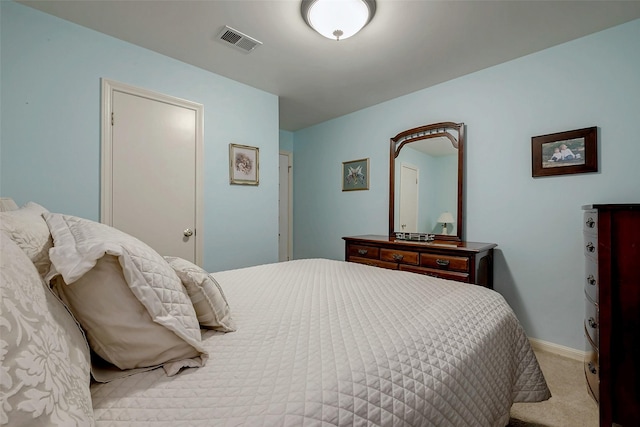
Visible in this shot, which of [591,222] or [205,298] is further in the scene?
[591,222]

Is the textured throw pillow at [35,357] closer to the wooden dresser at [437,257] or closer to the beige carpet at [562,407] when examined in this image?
the beige carpet at [562,407]

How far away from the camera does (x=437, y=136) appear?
297 cm

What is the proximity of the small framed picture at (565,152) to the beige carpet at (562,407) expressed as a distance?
5.01 feet

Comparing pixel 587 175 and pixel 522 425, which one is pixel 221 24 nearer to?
pixel 587 175

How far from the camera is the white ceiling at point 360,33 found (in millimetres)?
1893

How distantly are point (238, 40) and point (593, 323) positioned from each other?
9.92 feet

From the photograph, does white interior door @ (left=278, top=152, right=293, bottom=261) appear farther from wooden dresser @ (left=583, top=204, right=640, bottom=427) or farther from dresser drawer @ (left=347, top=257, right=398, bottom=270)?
wooden dresser @ (left=583, top=204, right=640, bottom=427)

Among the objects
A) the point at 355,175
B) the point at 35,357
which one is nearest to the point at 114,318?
the point at 35,357

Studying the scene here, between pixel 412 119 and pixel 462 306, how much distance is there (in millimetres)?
2528

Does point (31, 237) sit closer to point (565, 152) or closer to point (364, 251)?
point (364, 251)

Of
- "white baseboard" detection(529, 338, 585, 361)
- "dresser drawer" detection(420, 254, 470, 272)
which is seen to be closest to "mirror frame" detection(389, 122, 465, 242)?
"dresser drawer" detection(420, 254, 470, 272)

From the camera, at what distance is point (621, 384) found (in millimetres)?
1346

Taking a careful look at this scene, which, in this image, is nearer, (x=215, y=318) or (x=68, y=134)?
(x=215, y=318)

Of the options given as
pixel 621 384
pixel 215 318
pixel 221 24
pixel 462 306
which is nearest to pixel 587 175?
pixel 621 384
